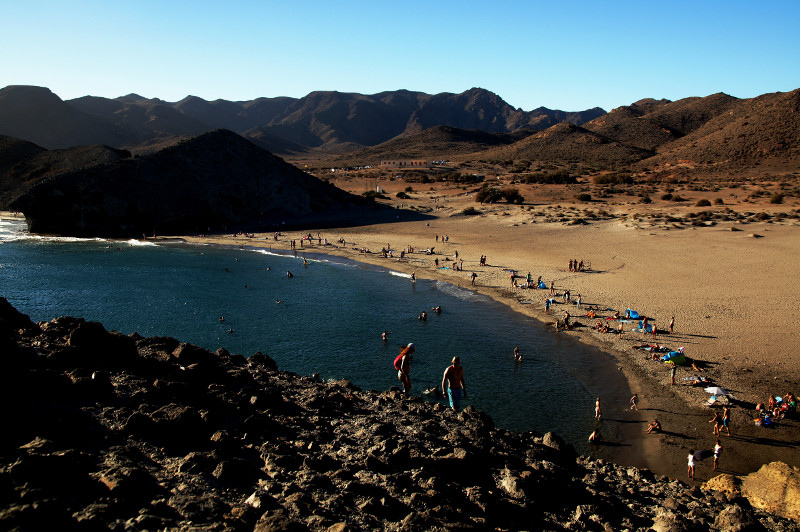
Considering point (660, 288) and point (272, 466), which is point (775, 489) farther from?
point (660, 288)

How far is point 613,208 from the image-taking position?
6138 cm

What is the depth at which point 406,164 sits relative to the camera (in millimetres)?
127375

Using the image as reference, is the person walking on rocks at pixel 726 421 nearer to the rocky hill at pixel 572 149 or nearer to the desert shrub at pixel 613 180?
the desert shrub at pixel 613 180

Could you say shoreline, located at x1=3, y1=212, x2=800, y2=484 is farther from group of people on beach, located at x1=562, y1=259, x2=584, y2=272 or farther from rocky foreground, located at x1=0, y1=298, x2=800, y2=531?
rocky foreground, located at x1=0, y1=298, x2=800, y2=531

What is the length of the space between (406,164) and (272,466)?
122062 millimetres

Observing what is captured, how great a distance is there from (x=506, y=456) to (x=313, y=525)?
5214 mm

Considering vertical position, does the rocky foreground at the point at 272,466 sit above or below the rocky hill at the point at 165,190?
below

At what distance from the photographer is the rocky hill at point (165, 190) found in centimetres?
6131

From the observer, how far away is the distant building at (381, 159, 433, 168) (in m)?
124

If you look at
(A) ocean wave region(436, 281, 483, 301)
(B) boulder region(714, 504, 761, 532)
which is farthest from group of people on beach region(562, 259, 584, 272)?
(B) boulder region(714, 504, 761, 532)

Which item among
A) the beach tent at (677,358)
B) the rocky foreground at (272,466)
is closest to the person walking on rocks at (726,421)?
the rocky foreground at (272,466)

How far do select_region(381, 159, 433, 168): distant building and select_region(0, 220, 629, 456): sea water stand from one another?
261ft

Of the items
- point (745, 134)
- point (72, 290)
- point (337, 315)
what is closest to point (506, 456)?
point (337, 315)

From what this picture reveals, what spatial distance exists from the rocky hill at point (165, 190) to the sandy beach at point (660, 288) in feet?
26.2
